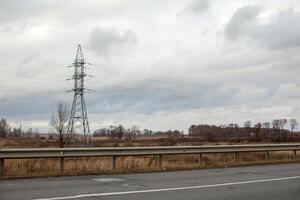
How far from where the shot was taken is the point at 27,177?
14836 millimetres

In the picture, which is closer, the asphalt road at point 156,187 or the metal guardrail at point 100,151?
the asphalt road at point 156,187

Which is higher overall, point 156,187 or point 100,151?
point 100,151

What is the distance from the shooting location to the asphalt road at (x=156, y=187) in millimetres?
10875

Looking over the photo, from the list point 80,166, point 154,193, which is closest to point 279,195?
point 154,193

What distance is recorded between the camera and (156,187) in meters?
12.6

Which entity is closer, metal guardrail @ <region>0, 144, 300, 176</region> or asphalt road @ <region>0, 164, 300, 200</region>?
asphalt road @ <region>0, 164, 300, 200</region>

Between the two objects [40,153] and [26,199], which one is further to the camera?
[40,153]

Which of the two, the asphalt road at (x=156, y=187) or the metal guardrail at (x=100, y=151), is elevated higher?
the metal guardrail at (x=100, y=151)

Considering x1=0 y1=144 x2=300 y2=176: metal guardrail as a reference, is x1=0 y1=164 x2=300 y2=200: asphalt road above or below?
below

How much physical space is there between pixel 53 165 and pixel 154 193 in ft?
26.6

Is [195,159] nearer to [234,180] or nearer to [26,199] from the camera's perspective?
[234,180]

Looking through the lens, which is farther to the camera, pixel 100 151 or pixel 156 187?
pixel 100 151

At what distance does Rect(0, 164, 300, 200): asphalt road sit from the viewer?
10.9 metres

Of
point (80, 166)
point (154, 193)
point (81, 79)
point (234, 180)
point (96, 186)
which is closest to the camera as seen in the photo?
point (154, 193)
